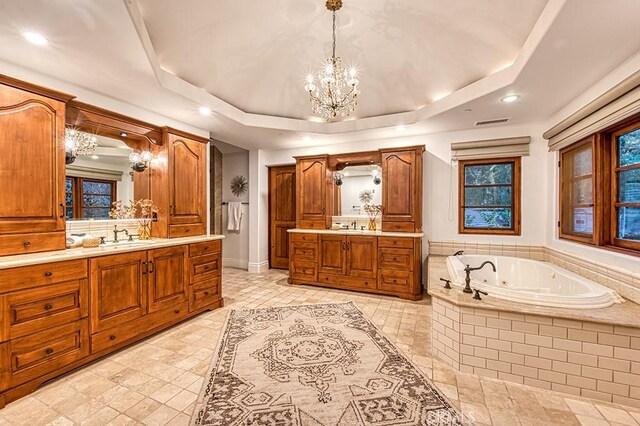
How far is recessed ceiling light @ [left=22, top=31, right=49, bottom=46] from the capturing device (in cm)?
179

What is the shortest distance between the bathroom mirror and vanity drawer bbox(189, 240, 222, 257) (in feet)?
6.87

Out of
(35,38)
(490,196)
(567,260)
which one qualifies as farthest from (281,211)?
(567,260)

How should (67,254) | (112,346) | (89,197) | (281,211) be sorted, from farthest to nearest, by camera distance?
1. (281,211)
2. (89,197)
3. (112,346)
4. (67,254)

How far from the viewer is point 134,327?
243 centimetres

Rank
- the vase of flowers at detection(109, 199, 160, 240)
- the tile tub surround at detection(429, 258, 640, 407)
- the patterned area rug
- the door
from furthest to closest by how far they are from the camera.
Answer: the door, the vase of flowers at detection(109, 199, 160, 240), the tile tub surround at detection(429, 258, 640, 407), the patterned area rug

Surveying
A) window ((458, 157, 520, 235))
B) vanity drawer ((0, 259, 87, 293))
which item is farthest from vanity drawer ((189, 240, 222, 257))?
window ((458, 157, 520, 235))

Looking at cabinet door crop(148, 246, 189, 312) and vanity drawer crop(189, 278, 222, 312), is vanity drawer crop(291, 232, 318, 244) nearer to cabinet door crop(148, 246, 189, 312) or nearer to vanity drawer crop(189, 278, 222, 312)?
vanity drawer crop(189, 278, 222, 312)

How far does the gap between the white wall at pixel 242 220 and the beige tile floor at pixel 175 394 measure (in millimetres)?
2926

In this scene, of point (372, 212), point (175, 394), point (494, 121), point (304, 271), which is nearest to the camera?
point (175, 394)

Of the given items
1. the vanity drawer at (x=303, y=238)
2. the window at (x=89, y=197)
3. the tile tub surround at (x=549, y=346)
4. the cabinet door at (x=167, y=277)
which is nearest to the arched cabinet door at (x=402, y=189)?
the vanity drawer at (x=303, y=238)

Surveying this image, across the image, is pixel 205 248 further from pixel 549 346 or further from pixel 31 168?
pixel 549 346

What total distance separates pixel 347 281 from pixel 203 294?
2022mm

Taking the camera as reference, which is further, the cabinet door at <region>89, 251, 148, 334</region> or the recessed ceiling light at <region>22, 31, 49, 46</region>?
the cabinet door at <region>89, 251, 148, 334</region>

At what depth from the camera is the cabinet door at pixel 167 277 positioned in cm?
260
